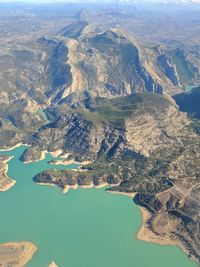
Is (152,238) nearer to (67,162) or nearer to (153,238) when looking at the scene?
(153,238)

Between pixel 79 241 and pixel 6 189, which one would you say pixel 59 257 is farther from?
pixel 6 189

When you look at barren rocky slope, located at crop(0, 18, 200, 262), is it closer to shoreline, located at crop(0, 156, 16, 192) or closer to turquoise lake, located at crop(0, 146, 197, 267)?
shoreline, located at crop(0, 156, 16, 192)

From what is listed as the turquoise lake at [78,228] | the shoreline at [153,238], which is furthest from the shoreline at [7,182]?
the shoreline at [153,238]

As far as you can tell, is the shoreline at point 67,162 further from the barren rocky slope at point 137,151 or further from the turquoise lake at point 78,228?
the turquoise lake at point 78,228

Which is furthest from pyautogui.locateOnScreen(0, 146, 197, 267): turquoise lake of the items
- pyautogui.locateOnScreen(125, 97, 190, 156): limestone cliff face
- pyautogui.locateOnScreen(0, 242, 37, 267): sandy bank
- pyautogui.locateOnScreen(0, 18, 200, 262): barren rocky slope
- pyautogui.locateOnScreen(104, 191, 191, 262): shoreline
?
pyautogui.locateOnScreen(125, 97, 190, 156): limestone cliff face

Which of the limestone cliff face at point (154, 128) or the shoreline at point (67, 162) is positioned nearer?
the shoreline at point (67, 162)

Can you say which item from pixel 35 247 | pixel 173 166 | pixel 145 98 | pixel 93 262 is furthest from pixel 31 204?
pixel 145 98

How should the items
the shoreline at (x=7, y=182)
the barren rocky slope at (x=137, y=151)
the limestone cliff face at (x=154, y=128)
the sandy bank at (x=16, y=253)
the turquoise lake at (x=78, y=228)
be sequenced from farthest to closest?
the limestone cliff face at (x=154, y=128) < the shoreline at (x=7, y=182) < the barren rocky slope at (x=137, y=151) < the turquoise lake at (x=78, y=228) < the sandy bank at (x=16, y=253)
